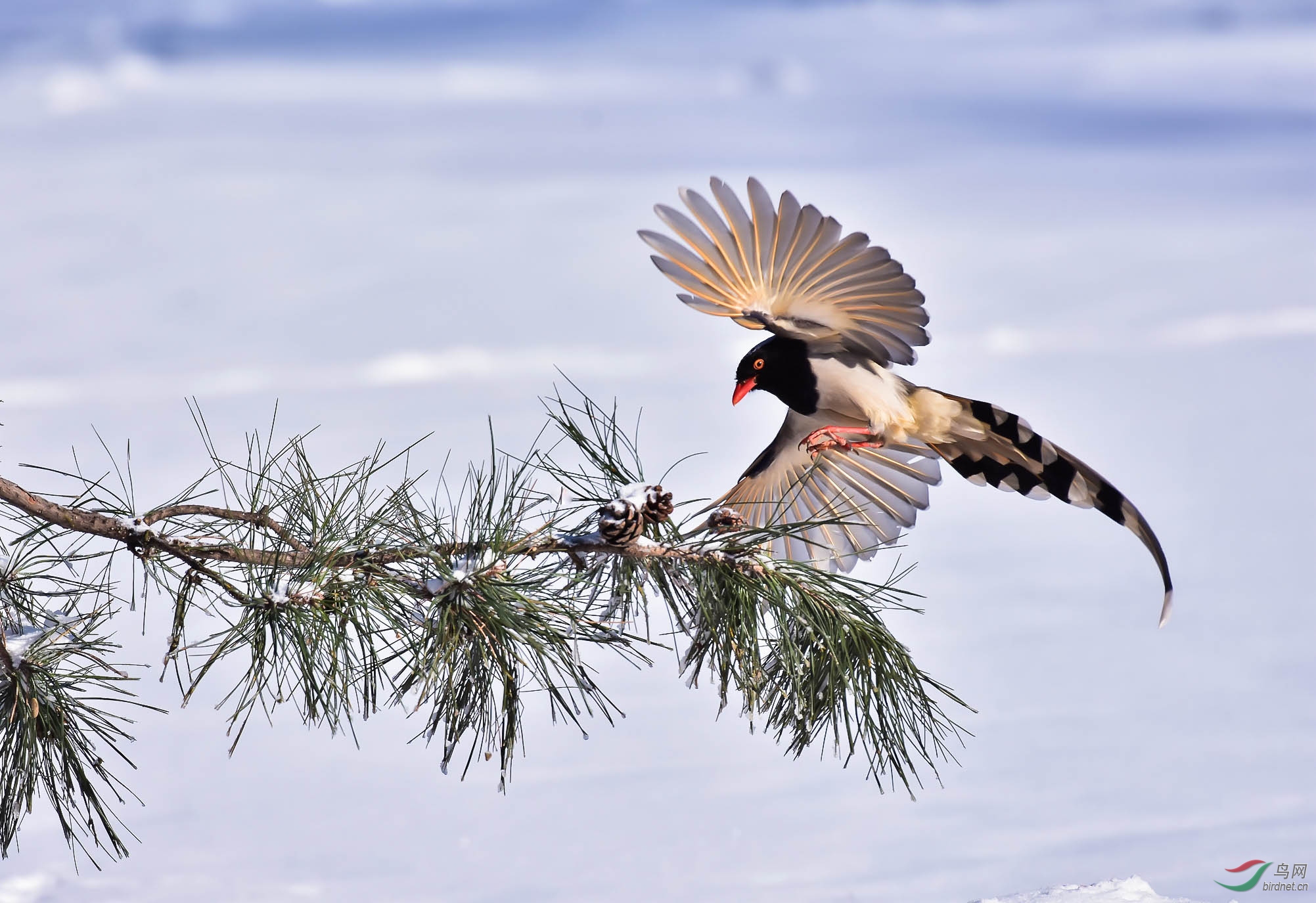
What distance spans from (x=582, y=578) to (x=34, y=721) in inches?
30.9

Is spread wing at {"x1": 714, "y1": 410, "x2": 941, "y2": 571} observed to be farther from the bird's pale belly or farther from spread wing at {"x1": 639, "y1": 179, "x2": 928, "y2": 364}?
spread wing at {"x1": 639, "y1": 179, "x2": 928, "y2": 364}

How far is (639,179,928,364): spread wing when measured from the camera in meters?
1.88

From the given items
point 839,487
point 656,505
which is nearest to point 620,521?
point 656,505

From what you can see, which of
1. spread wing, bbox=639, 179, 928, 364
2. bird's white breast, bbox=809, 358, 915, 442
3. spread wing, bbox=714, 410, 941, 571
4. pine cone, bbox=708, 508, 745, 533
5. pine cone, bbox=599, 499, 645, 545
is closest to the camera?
pine cone, bbox=599, 499, 645, 545

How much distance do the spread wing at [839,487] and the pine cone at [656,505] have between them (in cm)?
52

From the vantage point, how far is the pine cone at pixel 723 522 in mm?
1660

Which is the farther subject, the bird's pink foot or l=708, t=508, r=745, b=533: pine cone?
the bird's pink foot

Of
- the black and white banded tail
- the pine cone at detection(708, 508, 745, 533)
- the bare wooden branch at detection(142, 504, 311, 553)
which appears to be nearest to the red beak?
the black and white banded tail

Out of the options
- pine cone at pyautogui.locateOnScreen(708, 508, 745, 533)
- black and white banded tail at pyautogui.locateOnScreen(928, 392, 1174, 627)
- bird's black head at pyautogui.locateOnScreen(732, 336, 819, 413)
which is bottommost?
pine cone at pyautogui.locateOnScreen(708, 508, 745, 533)

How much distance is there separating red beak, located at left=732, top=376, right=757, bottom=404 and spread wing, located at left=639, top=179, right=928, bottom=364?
5.6 inches

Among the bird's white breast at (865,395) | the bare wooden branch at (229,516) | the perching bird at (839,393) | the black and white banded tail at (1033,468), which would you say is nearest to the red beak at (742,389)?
the perching bird at (839,393)

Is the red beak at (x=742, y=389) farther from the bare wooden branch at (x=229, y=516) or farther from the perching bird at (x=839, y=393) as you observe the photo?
the bare wooden branch at (x=229, y=516)

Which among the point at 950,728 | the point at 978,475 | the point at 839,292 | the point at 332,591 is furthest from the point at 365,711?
the point at 978,475

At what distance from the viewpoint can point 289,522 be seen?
161 cm
